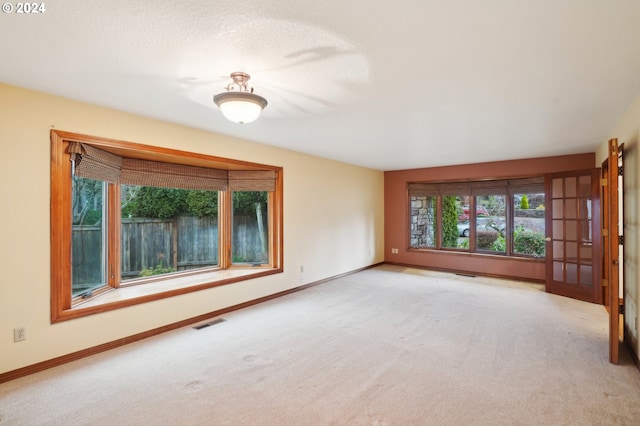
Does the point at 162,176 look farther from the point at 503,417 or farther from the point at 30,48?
the point at 503,417

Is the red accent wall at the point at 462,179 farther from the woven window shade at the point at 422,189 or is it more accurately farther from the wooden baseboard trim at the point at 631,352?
the wooden baseboard trim at the point at 631,352

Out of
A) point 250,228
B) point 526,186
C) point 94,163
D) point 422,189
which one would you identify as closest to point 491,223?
point 526,186

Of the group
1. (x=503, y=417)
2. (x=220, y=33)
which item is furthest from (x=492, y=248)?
(x=220, y=33)

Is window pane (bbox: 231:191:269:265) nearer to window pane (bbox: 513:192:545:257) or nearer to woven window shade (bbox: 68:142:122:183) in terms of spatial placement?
woven window shade (bbox: 68:142:122:183)

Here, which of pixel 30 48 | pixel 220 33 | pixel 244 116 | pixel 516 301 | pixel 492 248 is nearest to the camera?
pixel 220 33

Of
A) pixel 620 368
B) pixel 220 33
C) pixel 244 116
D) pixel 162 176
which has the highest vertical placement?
pixel 220 33

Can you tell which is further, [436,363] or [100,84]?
[436,363]

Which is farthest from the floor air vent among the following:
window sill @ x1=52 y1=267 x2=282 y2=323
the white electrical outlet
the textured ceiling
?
the textured ceiling

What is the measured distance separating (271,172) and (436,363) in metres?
3.30

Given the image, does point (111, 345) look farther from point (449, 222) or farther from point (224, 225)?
point (449, 222)

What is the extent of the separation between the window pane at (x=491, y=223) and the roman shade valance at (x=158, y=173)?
14.6 ft

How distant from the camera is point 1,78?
7.50 ft

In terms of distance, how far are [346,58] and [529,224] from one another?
565 cm

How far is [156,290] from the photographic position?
347 cm
